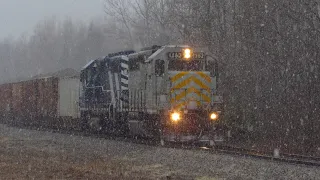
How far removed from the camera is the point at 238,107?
65.0ft

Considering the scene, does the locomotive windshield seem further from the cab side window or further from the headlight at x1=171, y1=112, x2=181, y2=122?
the headlight at x1=171, y1=112, x2=181, y2=122

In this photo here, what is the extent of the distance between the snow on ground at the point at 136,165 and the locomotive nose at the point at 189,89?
1927mm

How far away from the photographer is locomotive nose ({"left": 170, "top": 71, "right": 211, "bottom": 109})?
618 inches

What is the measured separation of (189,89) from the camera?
16000mm

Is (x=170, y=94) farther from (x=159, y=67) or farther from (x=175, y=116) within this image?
(x=159, y=67)

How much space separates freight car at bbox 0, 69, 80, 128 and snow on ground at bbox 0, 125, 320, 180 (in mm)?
11580

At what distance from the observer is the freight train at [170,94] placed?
1547cm

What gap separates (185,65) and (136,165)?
5973 mm

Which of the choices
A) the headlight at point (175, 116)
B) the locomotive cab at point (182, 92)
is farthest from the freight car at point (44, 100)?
the headlight at point (175, 116)

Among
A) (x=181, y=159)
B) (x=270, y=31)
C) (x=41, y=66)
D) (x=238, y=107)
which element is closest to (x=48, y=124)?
(x=238, y=107)

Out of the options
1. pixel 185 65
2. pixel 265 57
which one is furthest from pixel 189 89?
pixel 265 57

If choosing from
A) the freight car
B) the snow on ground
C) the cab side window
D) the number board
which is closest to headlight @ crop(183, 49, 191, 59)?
the number board

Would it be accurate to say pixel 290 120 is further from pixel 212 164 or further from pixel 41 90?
pixel 41 90

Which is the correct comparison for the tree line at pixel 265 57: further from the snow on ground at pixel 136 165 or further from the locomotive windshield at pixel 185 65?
the snow on ground at pixel 136 165
